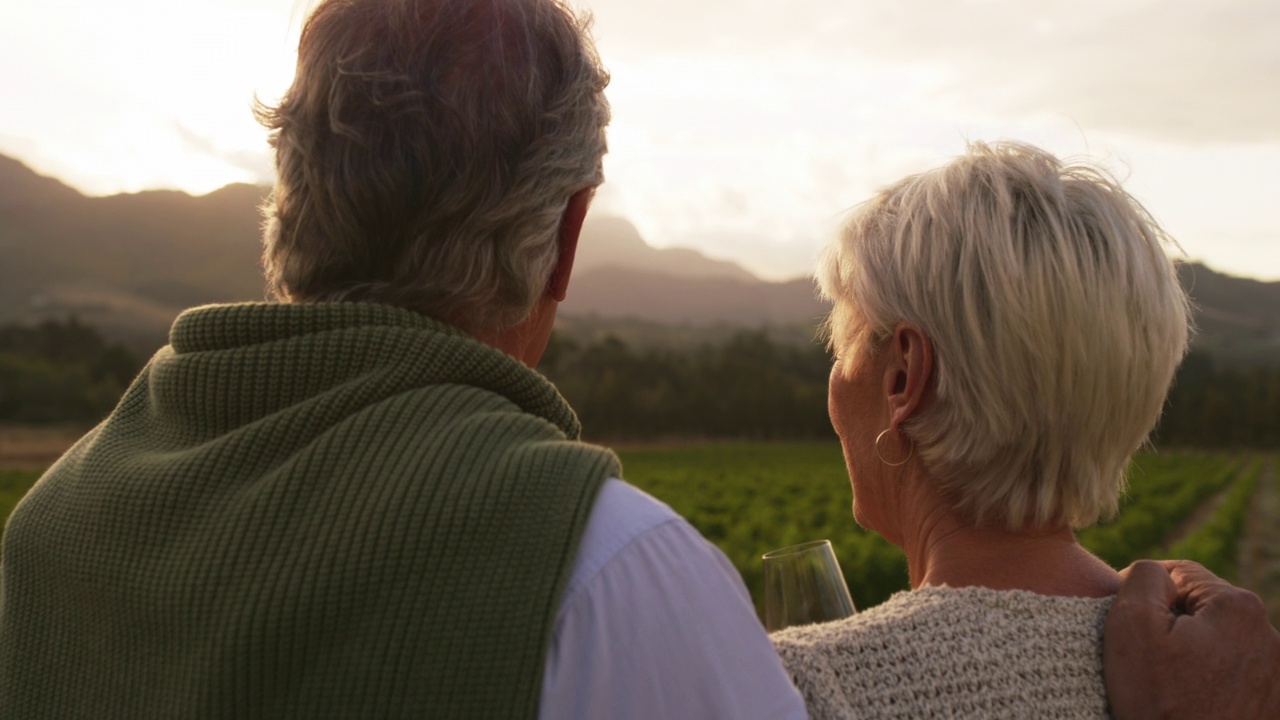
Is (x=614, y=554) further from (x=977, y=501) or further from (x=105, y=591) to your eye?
(x=977, y=501)

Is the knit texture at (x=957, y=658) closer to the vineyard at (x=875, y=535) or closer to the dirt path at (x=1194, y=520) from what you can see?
the vineyard at (x=875, y=535)

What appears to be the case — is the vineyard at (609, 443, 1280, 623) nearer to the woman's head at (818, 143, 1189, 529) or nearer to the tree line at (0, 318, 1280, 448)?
the woman's head at (818, 143, 1189, 529)

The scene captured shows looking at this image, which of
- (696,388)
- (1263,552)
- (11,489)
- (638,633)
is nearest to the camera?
(638,633)

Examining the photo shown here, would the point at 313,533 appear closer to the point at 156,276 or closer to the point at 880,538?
the point at 880,538

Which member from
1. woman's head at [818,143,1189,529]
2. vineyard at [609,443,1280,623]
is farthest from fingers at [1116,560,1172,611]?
vineyard at [609,443,1280,623]

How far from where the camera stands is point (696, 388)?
3329 inches

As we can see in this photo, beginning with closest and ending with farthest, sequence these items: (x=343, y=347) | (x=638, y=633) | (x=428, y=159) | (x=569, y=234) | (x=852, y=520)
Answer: (x=638, y=633), (x=343, y=347), (x=428, y=159), (x=569, y=234), (x=852, y=520)

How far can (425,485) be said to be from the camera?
109 cm

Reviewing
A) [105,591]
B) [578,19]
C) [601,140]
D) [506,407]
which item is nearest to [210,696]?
[105,591]

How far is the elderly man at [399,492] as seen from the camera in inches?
42.5

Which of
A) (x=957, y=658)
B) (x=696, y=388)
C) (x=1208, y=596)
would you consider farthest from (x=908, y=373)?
(x=696, y=388)

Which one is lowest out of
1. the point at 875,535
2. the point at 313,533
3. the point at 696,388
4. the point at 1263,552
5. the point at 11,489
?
the point at 696,388

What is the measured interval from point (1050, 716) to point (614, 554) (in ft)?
3.00

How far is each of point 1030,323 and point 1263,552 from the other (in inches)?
894
